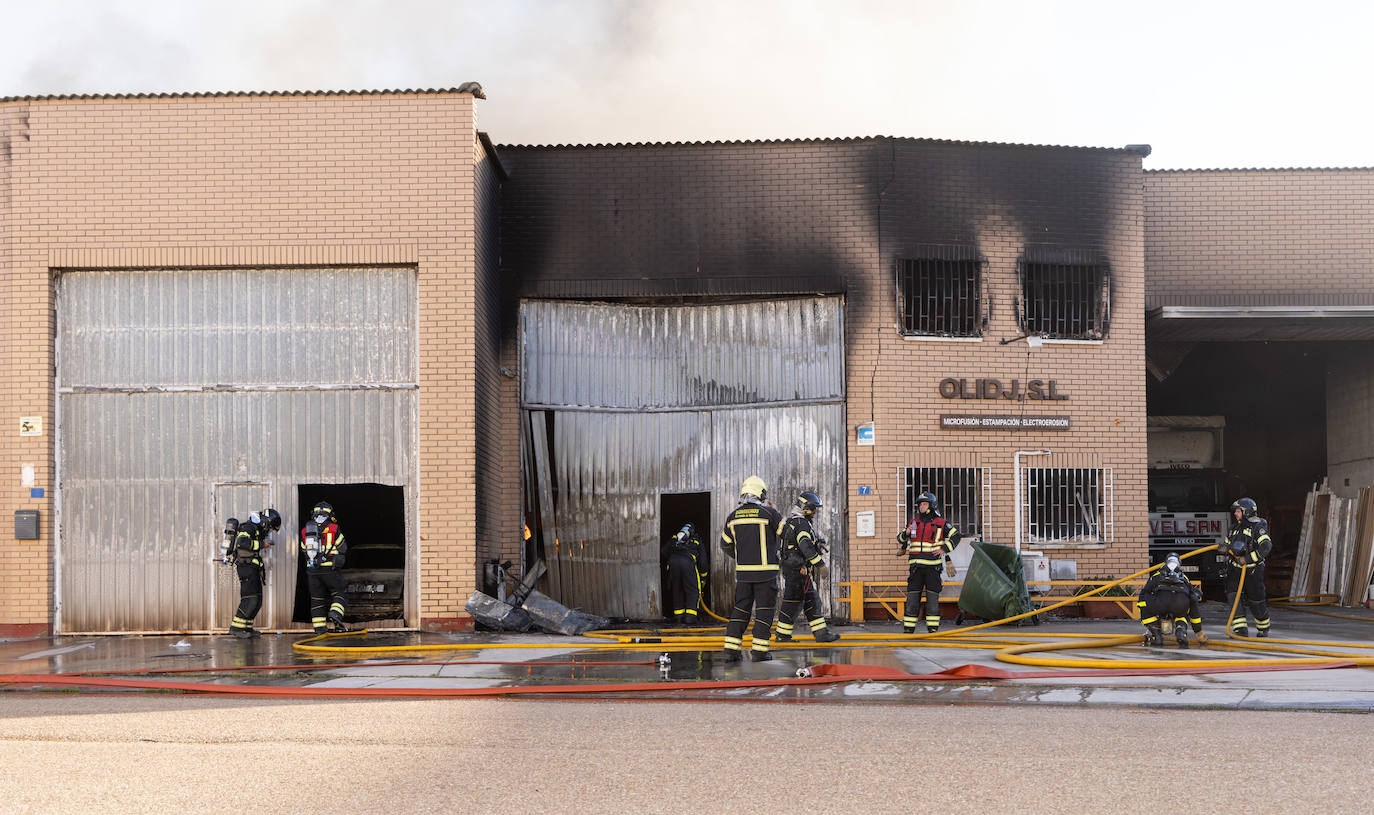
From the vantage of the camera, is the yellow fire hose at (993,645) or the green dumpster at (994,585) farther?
the green dumpster at (994,585)

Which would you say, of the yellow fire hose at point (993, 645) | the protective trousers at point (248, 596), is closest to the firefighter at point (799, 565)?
the yellow fire hose at point (993, 645)

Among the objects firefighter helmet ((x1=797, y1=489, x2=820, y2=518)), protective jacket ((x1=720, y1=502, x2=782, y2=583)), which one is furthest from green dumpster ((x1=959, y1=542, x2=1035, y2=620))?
protective jacket ((x1=720, y1=502, x2=782, y2=583))

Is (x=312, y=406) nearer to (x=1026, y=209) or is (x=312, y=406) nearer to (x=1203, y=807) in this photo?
(x=1026, y=209)

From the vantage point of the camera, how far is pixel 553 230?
1731 cm

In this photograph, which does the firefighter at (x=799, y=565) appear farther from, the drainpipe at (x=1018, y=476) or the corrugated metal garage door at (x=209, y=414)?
the corrugated metal garage door at (x=209, y=414)

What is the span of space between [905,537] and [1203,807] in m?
9.54

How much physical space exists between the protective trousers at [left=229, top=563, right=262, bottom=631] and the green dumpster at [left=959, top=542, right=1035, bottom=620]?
8.58m

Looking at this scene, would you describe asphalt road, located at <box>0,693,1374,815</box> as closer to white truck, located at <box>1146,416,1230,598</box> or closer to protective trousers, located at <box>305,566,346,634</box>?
protective trousers, located at <box>305,566,346,634</box>

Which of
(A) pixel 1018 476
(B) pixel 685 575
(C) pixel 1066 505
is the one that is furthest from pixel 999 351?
(B) pixel 685 575

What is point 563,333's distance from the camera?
57.7 feet

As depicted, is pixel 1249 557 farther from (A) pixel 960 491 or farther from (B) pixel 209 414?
(B) pixel 209 414

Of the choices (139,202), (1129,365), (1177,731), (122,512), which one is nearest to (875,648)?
(1177,731)

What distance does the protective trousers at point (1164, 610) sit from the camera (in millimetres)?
12719

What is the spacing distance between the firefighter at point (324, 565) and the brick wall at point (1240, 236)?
38.5 ft
